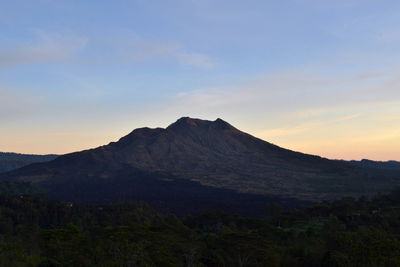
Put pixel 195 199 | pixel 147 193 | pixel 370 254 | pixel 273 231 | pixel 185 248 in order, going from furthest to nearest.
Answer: pixel 147 193 → pixel 195 199 → pixel 273 231 → pixel 185 248 → pixel 370 254

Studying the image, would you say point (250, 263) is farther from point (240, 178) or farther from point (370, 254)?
point (240, 178)

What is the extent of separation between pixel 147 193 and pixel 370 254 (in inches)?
5849

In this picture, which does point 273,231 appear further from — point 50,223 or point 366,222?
point 50,223

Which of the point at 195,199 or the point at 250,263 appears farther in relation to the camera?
the point at 195,199

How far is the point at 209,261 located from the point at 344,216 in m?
44.8

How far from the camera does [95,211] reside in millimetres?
91375

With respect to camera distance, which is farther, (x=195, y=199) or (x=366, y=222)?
(x=195, y=199)

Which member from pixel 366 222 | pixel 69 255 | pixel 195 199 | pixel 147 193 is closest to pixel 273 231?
pixel 366 222

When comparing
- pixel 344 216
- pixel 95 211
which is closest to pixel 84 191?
pixel 95 211

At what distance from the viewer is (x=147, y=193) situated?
547ft

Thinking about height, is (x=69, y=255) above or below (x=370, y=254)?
below

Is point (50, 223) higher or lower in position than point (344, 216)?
lower

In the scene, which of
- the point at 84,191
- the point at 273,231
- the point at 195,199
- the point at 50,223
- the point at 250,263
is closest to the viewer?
the point at 250,263

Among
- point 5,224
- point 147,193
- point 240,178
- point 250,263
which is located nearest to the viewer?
point 250,263
